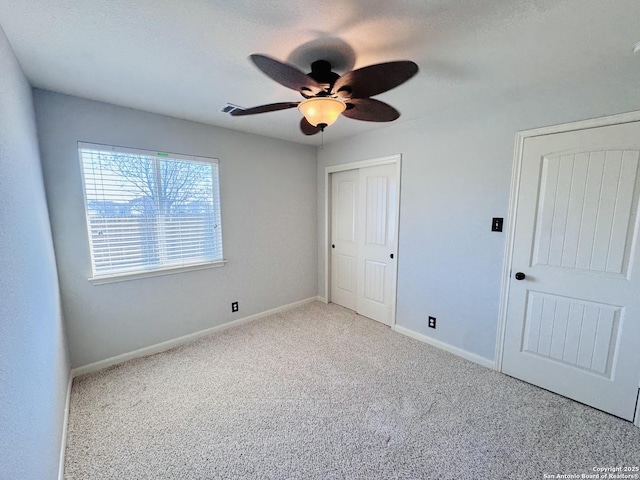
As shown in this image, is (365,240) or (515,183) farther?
(365,240)

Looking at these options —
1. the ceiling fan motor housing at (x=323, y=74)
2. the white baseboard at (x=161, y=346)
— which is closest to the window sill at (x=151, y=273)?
the white baseboard at (x=161, y=346)

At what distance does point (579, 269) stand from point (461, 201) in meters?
0.97

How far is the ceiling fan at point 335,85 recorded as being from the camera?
1206 millimetres

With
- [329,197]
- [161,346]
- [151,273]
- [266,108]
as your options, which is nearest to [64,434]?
[161,346]

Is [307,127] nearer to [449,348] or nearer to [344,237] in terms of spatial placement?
[344,237]

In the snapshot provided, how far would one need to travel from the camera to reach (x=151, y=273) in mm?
2529

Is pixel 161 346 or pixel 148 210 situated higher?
pixel 148 210

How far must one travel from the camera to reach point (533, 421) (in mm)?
1758

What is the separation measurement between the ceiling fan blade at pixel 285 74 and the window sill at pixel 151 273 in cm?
215

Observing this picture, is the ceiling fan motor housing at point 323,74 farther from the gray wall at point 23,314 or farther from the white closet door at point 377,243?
the white closet door at point 377,243

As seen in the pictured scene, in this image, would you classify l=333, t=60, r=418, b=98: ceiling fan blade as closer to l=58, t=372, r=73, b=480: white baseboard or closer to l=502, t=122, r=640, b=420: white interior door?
l=502, t=122, r=640, b=420: white interior door

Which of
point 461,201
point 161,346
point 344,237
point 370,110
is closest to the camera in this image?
point 370,110

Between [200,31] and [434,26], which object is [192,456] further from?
[434,26]

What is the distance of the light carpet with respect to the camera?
1459 millimetres
